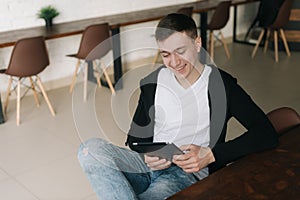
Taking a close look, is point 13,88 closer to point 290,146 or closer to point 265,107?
point 265,107

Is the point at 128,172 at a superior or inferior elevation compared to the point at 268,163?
inferior

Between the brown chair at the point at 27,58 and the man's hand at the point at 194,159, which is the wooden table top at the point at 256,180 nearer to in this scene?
the man's hand at the point at 194,159

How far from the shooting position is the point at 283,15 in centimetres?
525

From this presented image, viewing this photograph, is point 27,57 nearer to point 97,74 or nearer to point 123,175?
point 97,74

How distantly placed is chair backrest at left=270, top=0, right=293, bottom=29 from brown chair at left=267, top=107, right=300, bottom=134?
3.83 metres

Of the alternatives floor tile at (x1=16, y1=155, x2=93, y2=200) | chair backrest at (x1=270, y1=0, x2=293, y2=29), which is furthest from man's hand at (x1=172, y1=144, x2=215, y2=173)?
chair backrest at (x1=270, y1=0, x2=293, y2=29)

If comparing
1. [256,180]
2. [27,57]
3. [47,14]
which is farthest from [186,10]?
[256,180]

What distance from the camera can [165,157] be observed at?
1.54 metres

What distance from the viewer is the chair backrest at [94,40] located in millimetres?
3996

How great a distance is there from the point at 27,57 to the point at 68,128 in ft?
2.25

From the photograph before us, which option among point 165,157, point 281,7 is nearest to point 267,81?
point 281,7

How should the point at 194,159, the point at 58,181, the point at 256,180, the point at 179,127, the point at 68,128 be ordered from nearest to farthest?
the point at 256,180 < the point at 194,159 < the point at 179,127 < the point at 58,181 < the point at 68,128

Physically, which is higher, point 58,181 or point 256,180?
point 256,180

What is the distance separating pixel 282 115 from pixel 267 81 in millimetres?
3040
